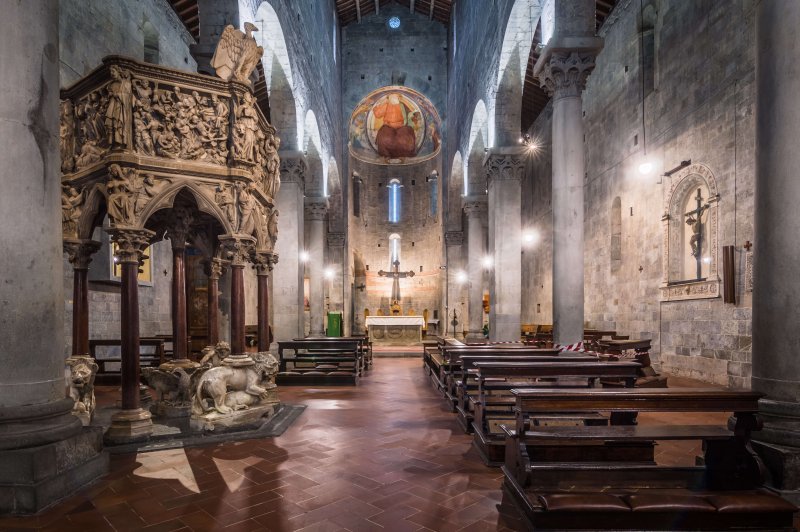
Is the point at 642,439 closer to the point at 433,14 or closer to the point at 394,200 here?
the point at 433,14

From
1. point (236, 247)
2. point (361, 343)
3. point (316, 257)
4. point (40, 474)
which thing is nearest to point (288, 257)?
point (361, 343)

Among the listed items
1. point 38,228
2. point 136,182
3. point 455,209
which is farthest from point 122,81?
point 455,209

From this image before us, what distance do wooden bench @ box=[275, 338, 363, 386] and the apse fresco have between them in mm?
21465

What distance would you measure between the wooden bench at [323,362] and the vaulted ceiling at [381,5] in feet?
69.7

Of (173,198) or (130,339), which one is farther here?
(173,198)

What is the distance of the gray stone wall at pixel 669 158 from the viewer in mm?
9969

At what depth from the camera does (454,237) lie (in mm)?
27391

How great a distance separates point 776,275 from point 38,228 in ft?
20.9

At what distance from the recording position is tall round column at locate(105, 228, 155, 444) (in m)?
6.15

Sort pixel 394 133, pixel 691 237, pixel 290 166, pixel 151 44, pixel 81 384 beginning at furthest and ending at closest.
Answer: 1. pixel 394 133
2. pixel 290 166
3. pixel 151 44
4. pixel 691 237
5. pixel 81 384

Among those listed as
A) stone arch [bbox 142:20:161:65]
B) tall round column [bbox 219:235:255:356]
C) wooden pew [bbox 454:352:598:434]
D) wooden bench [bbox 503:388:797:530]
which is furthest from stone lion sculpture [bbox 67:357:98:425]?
stone arch [bbox 142:20:161:65]

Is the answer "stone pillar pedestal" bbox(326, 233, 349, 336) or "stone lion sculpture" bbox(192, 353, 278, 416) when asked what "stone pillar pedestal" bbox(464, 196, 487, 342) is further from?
"stone lion sculpture" bbox(192, 353, 278, 416)

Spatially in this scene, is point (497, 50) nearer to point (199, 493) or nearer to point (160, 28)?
point (160, 28)

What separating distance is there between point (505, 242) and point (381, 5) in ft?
68.4
